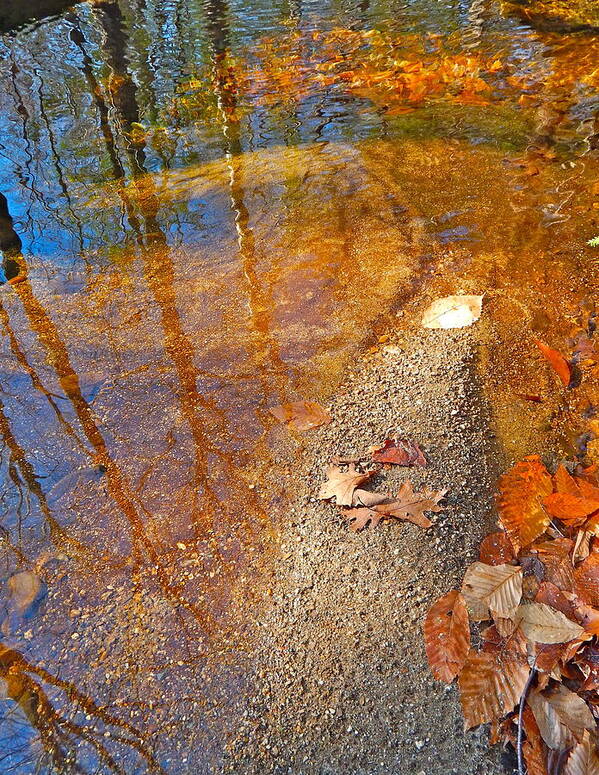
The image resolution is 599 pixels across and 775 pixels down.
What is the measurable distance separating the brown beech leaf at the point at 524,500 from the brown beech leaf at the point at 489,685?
0.47 metres

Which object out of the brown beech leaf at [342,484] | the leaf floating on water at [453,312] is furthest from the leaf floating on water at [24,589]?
the leaf floating on water at [453,312]

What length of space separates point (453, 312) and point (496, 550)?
171 centimetres

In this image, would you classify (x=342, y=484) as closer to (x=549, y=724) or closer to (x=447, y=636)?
(x=447, y=636)

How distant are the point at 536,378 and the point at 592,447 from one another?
0.51 m

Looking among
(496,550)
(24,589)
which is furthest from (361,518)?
(24,589)

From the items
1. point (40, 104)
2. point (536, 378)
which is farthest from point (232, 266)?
point (40, 104)

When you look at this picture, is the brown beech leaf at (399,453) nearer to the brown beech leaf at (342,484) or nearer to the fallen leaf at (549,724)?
the brown beech leaf at (342,484)

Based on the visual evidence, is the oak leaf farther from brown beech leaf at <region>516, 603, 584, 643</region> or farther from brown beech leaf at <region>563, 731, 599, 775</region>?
brown beech leaf at <region>563, 731, 599, 775</region>

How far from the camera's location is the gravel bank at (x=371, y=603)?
1.70 m

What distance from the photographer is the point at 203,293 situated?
4.02 m

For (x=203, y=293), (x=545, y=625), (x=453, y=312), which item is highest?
(x=203, y=293)

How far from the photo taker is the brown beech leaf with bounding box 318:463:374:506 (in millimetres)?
2416

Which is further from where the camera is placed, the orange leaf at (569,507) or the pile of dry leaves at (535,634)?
the orange leaf at (569,507)

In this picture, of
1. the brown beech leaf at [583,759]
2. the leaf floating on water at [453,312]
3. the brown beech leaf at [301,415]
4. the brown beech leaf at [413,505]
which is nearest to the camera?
the brown beech leaf at [583,759]
